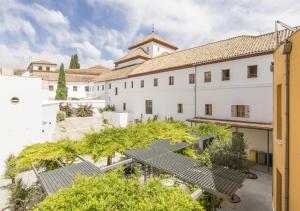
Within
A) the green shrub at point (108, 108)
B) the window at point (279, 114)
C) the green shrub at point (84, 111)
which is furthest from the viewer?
the green shrub at point (108, 108)

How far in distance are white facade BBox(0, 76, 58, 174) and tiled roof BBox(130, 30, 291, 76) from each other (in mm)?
16592

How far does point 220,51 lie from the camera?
23.7 meters

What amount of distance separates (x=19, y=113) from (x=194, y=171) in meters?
14.9

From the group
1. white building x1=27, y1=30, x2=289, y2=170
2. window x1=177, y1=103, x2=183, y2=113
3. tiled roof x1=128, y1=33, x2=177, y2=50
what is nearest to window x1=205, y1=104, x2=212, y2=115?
white building x1=27, y1=30, x2=289, y2=170

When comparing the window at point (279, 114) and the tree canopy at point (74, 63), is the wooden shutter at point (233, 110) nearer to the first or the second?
the window at point (279, 114)

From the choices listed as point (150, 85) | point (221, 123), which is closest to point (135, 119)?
point (150, 85)

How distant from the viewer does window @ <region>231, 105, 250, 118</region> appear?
19.5 metres

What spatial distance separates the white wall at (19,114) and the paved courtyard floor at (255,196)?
15.8m

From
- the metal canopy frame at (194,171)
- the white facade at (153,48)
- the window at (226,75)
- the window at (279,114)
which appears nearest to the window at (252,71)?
the window at (226,75)

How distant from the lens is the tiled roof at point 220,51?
19469mm

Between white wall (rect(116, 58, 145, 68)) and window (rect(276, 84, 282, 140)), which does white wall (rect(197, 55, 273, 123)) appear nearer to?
window (rect(276, 84, 282, 140))

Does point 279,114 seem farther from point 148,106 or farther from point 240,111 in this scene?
point 148,106

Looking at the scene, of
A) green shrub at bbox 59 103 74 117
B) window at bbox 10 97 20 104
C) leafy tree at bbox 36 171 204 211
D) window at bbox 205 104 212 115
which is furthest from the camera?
green shrub at bbox 59 103 74 117

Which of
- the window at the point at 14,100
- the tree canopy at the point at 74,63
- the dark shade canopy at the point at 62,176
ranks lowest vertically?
the dark shade canopy at the point at 62,176
